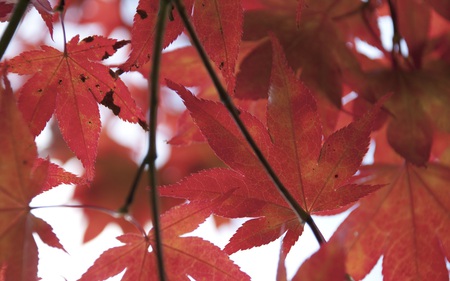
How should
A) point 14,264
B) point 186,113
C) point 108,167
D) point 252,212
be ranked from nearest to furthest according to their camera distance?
point 14,264 → point 252,212 → point 186,113 → point 108,167

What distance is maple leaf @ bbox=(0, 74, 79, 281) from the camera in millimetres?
520

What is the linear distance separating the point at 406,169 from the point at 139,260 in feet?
1.55

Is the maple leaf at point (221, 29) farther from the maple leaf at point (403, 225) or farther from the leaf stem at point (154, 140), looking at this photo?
the maple leaf at point (403, 225)

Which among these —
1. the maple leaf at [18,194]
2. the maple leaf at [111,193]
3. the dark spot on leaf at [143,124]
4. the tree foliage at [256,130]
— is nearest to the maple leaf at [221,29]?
the tree foliage at [256,130]

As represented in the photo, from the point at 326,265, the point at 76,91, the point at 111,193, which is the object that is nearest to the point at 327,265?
the point at 326,265

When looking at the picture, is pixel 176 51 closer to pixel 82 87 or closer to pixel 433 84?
pixel 82 87

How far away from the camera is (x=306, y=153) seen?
0.64m

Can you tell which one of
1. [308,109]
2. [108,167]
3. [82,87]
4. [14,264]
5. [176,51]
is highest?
[108,167]

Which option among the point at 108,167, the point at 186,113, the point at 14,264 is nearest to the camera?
the point at 14,264

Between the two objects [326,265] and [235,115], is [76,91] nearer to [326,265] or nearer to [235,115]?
[235,115]

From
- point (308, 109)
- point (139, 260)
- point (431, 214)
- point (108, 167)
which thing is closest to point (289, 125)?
point (308, 109)

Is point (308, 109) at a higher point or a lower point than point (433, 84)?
lower

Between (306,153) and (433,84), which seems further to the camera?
(433,84)

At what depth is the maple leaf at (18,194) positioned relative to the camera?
52 centimetres
